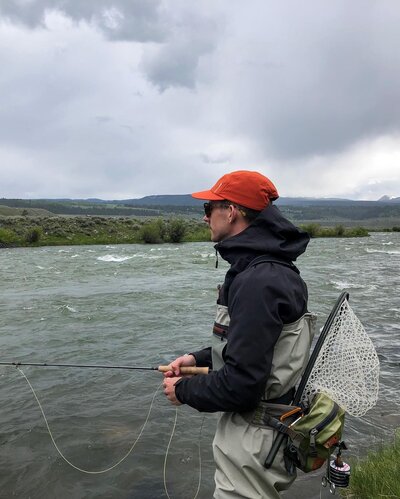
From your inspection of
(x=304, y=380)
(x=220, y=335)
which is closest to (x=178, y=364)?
(x=220, y=335)

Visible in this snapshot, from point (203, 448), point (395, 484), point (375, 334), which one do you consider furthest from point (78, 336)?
point (395, 484)

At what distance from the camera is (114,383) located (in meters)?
9.22

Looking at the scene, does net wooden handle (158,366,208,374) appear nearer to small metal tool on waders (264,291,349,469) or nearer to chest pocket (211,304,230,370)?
chest pocket (211,304,230,370)

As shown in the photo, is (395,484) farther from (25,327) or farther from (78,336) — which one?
(25,327)

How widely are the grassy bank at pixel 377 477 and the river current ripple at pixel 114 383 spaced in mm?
677

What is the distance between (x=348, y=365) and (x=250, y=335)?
3.11 feet

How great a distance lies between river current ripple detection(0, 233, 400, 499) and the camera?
596 centimetres

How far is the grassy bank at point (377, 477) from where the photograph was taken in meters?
4.36

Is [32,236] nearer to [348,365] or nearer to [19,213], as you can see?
[348,365]

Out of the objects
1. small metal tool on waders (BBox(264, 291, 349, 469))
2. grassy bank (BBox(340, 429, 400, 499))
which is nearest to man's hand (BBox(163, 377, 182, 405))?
small metal tool on waders (BBox(264, 291, 349, 469))

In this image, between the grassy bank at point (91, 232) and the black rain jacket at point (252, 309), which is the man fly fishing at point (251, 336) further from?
the grassy bank at point (91, 232)

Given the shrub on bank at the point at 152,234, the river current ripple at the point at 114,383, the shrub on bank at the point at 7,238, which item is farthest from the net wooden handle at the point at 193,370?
the shrub on bank at the point at 152,234

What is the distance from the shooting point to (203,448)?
262 inches

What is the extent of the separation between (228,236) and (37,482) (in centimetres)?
457
